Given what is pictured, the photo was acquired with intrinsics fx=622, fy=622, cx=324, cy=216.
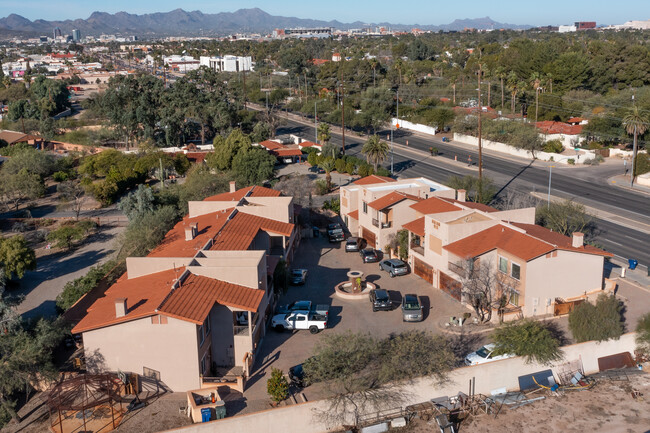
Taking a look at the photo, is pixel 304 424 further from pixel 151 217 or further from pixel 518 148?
pixel 518 148

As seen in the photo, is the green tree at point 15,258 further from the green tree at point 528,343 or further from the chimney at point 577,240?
the chimney at point 577,240

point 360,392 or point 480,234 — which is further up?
point 480,234

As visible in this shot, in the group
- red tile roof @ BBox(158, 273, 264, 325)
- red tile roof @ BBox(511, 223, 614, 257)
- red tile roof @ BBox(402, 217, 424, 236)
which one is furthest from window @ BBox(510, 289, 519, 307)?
red tile roof @ BBox(158, 273, 264, 325)

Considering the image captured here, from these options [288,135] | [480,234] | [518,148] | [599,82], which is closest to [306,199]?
[480,234]

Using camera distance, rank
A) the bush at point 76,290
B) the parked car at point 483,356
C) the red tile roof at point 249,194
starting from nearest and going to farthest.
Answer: the parked car at point 483,356, the bush at point 76,290, the red tile roof at point 249,194

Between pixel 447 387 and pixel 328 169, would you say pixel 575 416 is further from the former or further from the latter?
pixel 328 169

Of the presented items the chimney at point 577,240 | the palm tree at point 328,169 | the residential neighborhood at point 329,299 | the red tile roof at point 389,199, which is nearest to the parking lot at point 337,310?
the residential neighborhood at point 329,299
